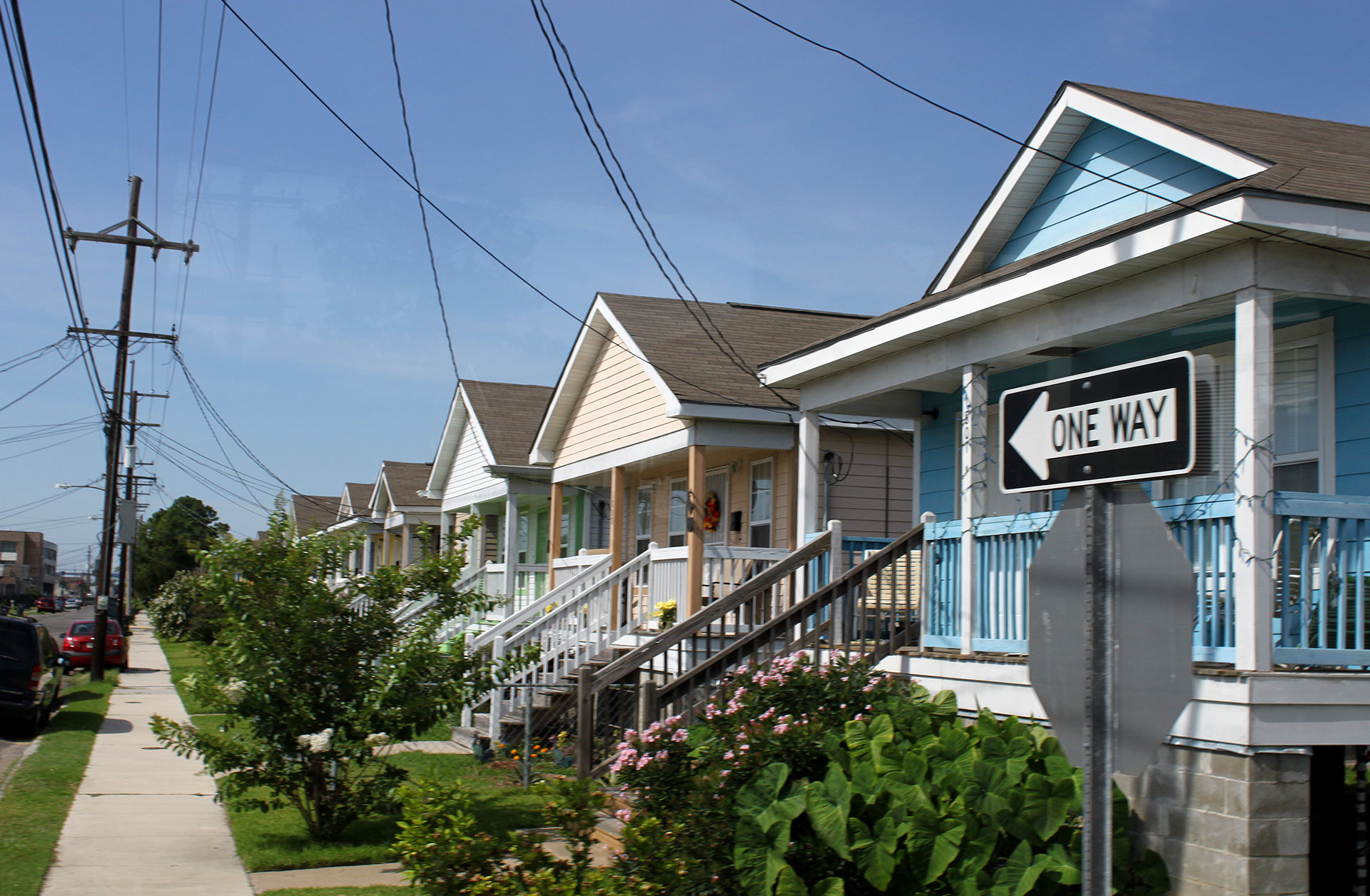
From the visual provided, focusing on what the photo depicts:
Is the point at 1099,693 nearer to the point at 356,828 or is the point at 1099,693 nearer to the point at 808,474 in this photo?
the point at 356,828

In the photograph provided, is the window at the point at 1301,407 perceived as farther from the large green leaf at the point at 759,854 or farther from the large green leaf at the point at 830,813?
the large green leaf at the point at 759,854

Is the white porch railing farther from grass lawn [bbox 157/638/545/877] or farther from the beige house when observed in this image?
grass lawn [bbox 157/638/545/877]

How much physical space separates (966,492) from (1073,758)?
19.3ft

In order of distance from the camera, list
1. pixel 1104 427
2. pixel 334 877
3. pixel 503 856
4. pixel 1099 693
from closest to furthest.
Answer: pixel 1099 693
pixel 1104 427
pixel 503 856
pixel 334 877

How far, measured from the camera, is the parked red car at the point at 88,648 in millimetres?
29891

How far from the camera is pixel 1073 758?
130 inches

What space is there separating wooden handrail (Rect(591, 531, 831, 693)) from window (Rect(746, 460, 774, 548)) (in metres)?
4.86

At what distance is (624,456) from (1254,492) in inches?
456

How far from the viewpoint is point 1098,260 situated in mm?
7789

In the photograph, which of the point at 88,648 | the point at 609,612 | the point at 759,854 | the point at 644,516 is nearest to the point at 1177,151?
the point at 759,854

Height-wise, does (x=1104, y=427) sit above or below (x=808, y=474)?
below

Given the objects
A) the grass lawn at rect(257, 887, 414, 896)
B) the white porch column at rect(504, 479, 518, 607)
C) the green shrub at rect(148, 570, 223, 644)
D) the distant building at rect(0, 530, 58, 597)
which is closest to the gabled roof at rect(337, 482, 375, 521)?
the green shrub at rect(148, 570, 223, 644)

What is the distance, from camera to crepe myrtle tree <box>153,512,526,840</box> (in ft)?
31.1

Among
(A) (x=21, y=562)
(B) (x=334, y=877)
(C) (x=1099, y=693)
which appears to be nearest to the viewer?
(C) (x=1099, y=693)
